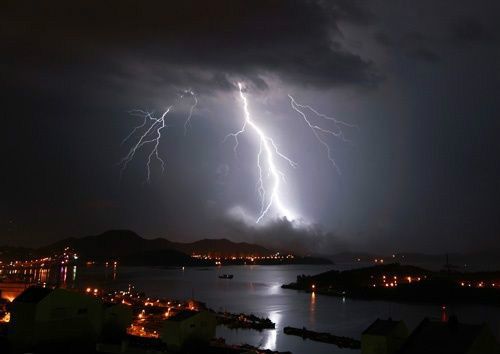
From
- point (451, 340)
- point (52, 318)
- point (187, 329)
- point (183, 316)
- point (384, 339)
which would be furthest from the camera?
point (183, 316)

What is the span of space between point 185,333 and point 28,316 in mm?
3968

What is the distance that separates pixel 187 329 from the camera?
1170cm

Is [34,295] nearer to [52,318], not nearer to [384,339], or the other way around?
[52,318]

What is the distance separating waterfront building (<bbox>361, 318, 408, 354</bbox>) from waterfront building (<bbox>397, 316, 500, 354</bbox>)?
267 cm

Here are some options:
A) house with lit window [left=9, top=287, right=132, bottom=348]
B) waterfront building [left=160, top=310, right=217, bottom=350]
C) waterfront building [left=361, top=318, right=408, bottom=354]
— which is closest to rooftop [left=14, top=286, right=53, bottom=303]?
house with lit window [left=9, top=287, right=132, bottom=348]

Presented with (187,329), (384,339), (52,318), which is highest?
(52,318)

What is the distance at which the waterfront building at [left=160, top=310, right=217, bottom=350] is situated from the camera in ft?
37.5

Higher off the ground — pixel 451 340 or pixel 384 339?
pixel 451 340

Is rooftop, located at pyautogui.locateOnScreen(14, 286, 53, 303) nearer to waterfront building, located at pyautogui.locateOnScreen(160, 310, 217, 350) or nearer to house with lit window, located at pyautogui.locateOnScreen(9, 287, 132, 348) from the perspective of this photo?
house with lit window, located at pyautogui.locateOnScreen(9, 287, 132, 348)

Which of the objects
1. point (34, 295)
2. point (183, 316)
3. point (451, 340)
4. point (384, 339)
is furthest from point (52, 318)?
point (451, 340)

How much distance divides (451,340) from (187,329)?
682cm

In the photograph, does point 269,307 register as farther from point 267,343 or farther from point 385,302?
point 267,343

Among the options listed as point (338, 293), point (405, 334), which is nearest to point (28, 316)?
point (405, 334)

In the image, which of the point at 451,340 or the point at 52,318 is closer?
the point at 451,340
